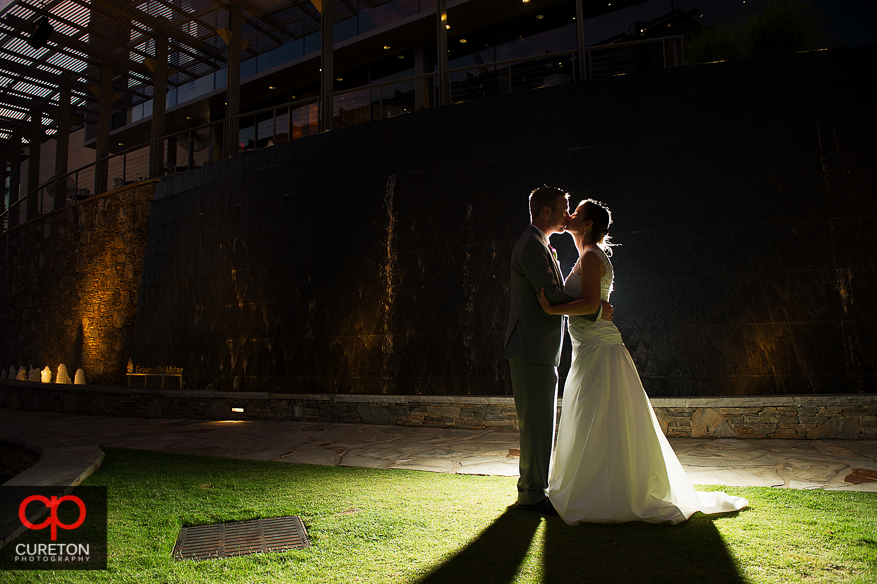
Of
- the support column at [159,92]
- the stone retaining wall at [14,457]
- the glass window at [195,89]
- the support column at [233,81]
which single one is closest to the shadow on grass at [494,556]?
the stone retaining wall at [14,457]

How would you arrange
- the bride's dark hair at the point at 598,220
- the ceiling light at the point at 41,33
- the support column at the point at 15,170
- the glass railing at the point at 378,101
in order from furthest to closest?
the support column at the point at 15,170 < the ceiling light at the point at 41,33 < the glass railing at the point at 378,101 < the bride's dark hair at the point at 598,220

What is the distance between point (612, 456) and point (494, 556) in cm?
98

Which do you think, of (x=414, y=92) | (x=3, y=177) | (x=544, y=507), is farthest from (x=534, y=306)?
(x=3, y=177)

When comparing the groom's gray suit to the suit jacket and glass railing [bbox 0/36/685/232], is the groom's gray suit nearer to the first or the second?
the suit jacket

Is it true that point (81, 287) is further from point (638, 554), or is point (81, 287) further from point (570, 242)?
point (638, 554)

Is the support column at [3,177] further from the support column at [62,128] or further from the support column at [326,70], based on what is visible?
the support column at [326,70]

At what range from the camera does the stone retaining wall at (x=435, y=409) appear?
579 centimetres

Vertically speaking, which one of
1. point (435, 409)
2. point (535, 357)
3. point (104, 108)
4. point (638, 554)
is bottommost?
point (638, 554)

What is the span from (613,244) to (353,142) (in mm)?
4906

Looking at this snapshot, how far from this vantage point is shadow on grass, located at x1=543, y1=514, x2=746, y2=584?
233cm

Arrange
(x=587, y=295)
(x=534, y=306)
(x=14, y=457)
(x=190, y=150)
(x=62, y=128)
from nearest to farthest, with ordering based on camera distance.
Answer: (x=587, y=295), (x=534, y=306), (x=14, y=457), (x=190, y=150), (x=62, y=128)

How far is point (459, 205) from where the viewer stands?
8312 millimetres

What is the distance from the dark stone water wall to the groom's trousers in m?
3.99

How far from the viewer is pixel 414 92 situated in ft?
36.8
